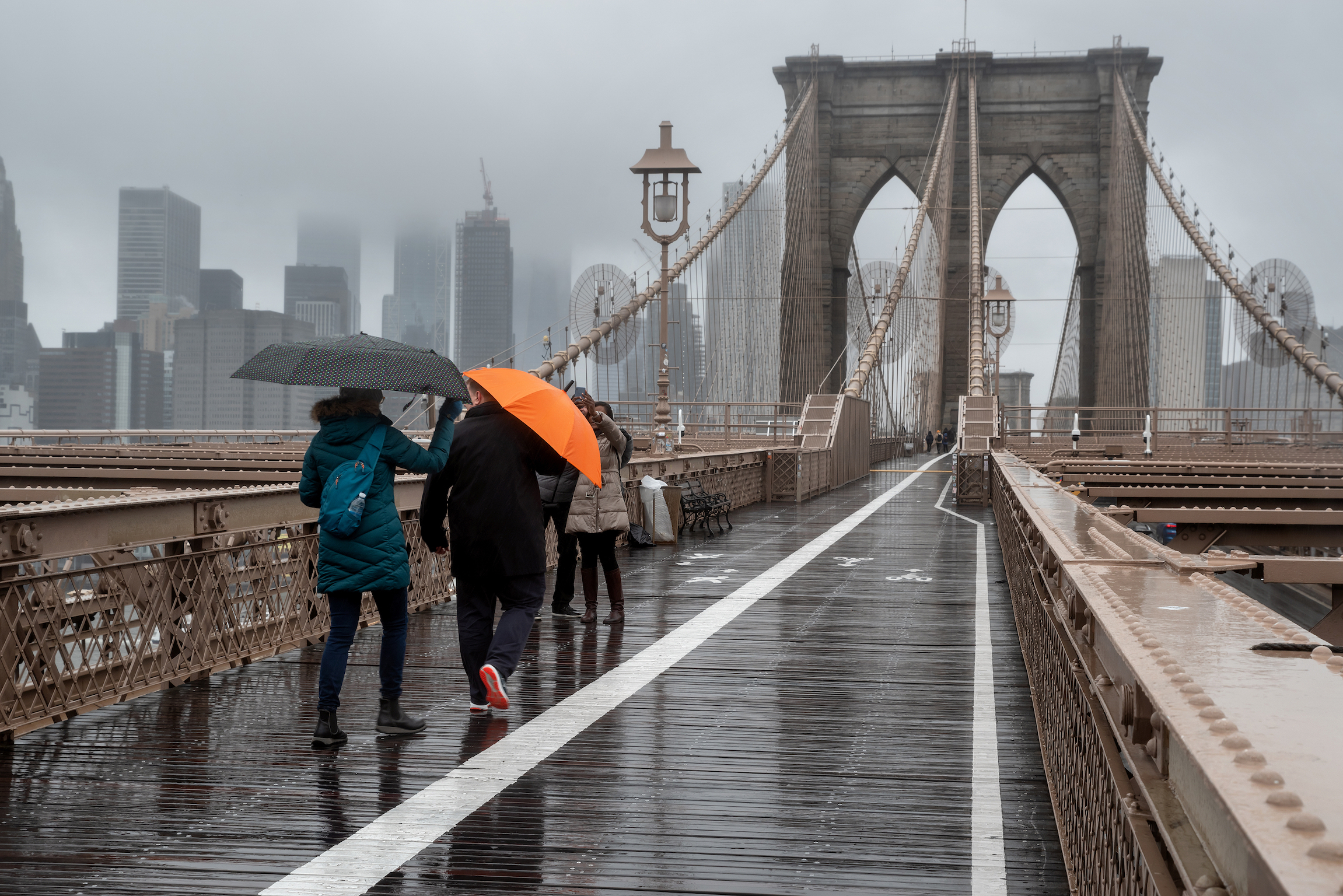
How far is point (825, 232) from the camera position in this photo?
58500mm

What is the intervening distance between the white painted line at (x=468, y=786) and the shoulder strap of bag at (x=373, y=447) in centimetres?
123

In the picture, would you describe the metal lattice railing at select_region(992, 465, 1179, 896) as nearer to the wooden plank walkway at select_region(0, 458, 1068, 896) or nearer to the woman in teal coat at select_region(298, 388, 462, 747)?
the wooden plank walkway at select_region(0, 458, 1068, 896)

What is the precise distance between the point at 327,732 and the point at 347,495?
3.13ft

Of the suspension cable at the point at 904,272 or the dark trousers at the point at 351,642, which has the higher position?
the suspension cable at the point at 904,272

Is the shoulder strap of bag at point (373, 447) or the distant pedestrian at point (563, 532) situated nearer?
the shoulder strap of bag at point (373, 447)

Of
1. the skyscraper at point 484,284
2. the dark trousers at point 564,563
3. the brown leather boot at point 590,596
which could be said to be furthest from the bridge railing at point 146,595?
the skyscraper at point 484,284

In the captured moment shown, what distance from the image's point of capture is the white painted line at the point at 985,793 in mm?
3688

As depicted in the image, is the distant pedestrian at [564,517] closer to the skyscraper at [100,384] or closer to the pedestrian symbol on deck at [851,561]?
the pedestrian symbol on deck at [851,561]

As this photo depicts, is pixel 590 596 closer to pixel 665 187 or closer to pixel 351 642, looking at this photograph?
pixel 351 642

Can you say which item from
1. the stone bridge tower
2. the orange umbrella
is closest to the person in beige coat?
the orange umbrella

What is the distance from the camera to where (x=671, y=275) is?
3125 centimetres

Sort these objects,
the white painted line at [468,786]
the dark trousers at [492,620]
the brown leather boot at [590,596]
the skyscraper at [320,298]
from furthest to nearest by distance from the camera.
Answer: the skyscraper at [320,298] < the brown leather boot at [590,596] < the dark trousers at [492,620] < the white painted line at [468,786]

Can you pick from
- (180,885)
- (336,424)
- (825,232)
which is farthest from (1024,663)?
(825,232)

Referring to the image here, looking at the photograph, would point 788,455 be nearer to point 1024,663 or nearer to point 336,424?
point 1024,663
